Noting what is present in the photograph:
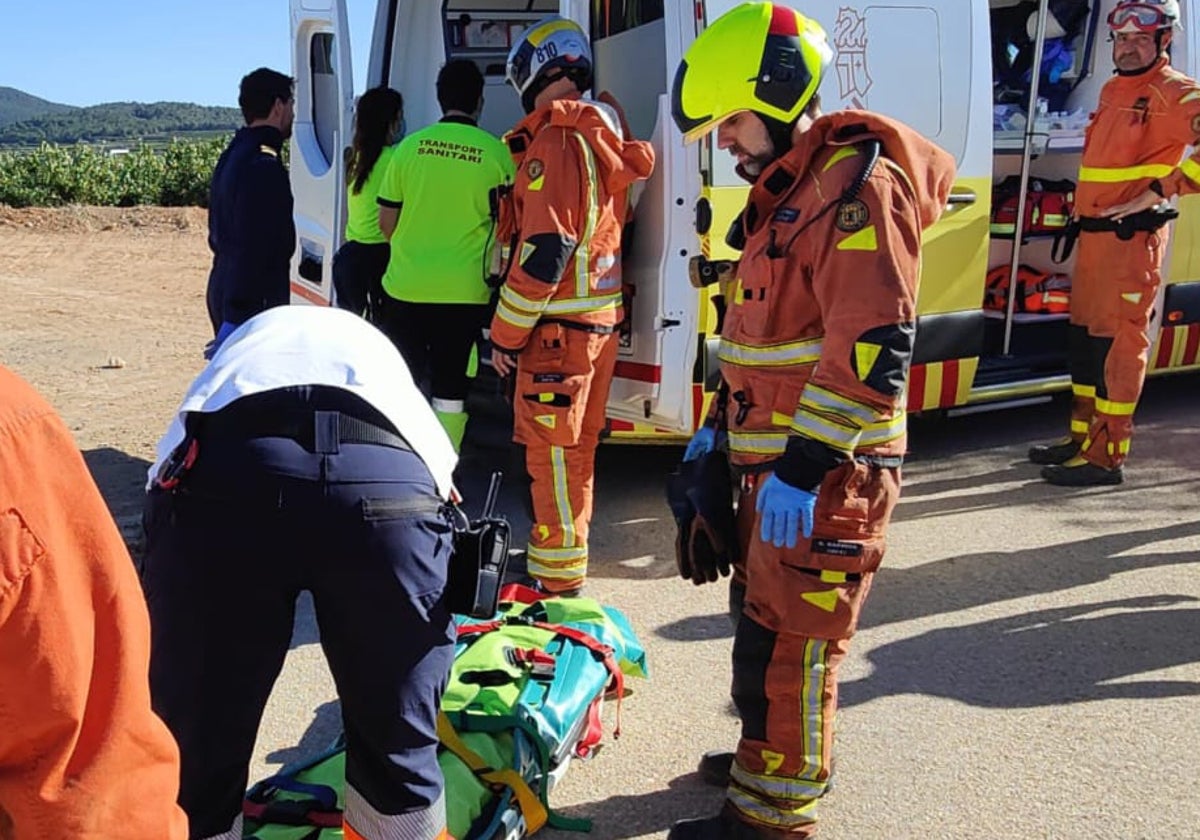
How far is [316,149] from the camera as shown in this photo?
5.76m

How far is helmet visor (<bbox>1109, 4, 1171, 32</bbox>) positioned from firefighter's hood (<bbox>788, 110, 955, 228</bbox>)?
3064 mm

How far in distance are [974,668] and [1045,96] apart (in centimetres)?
403

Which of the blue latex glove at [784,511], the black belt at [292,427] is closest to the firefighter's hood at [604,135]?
the blue latex glove at [784,511]

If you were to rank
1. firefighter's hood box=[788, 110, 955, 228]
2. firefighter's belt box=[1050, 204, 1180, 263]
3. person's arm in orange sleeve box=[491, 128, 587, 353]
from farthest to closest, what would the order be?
firefighter's belt box=[1050, 204, 1180, 263]
person's arm in orange sleeve box=[491, 128, 587, 353]
firefighter's hood box=[788, 110, 955, 228]

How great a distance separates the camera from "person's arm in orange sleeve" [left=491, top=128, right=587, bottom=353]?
3.93m

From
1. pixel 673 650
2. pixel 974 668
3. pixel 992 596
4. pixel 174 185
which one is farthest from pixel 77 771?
pixel 174 185

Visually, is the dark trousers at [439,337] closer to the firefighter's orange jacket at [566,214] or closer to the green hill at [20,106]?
the firefighter's orange jacket at [566,214]

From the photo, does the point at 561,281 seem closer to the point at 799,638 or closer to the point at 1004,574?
the point at 799,638

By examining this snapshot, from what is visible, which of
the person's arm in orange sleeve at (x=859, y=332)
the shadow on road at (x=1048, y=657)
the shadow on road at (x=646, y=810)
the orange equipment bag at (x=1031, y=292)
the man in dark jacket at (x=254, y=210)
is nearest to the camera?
the person's arm in orange sleeve at (x=859, y=332)

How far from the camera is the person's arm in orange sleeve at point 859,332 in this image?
2.38 meters

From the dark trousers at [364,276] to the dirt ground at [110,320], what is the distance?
52.6 inches

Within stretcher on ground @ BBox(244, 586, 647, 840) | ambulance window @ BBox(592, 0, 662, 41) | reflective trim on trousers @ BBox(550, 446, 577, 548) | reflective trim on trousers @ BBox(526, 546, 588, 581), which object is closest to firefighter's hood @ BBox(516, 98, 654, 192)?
reflective trim on trousers @ BBox(550, 446, 577, 548)

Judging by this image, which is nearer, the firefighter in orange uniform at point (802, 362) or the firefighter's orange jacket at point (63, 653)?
the firefighter's orange jacket at point (63, 653)

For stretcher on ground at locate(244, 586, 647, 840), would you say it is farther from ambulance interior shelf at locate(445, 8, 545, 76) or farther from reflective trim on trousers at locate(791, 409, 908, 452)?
ambulance interior shelf at locate(445, 8, 545, 76)
